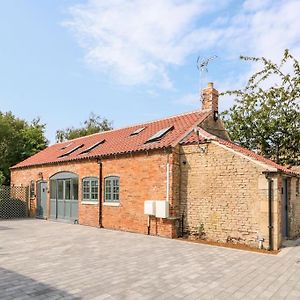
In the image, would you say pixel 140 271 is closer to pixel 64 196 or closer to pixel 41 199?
pixel 64 196

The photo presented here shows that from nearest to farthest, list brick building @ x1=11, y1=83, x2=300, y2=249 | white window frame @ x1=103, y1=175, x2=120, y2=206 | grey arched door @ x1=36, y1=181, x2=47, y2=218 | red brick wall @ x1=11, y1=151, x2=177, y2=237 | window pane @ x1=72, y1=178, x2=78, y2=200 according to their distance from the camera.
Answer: brick building @ x1=11, y1=83, x2=300, y2=249 → red brick wall @ x1=11, y1=151, x2=177, y2=237 → white window frame @ x1=103, y1=175, x2=120, y2=206 → window pane @ x1=72, y1=178, x2=78, y2=200 → grey arched door @ x1=36, y1=181, x2=47, y2=218

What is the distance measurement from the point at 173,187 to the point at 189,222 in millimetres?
1513

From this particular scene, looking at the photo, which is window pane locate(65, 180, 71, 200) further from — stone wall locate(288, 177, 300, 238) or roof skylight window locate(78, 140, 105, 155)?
stone wall locate(288, 177, 300, 238)

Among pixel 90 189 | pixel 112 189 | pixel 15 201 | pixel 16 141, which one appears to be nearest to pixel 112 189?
pixel 112 189

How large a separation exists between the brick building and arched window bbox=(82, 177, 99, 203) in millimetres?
52

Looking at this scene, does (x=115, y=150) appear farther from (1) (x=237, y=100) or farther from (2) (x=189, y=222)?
(1) (x=237, y=100)

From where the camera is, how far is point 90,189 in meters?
17.8

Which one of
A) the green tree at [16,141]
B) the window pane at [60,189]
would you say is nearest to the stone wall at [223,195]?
the window pane at [60,189]

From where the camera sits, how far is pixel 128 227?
15180mm

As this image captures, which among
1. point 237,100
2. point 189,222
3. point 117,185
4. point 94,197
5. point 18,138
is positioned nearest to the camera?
point 189,222

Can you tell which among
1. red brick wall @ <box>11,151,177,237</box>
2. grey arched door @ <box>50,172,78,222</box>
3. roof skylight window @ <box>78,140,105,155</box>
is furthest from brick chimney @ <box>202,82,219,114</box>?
grey arched door @ <box>50,172,78,222</box>

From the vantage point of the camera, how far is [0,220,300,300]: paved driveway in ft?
21.1

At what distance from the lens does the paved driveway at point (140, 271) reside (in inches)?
253

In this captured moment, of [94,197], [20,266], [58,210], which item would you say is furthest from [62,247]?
[58,210]
